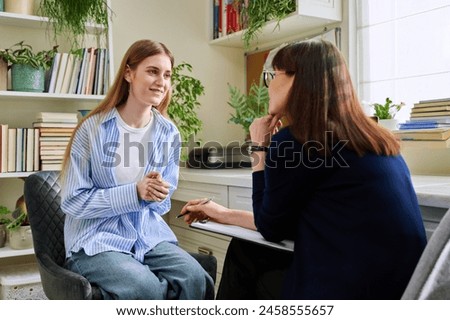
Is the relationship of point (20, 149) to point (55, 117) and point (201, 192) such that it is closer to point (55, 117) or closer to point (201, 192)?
point (55, 117)

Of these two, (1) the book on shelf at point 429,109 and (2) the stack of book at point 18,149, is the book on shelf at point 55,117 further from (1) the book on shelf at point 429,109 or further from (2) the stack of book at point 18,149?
(1) the book on shelf at point 429,109

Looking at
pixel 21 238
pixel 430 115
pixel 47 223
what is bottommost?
pixel 21 238

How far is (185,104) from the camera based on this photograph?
105 inches

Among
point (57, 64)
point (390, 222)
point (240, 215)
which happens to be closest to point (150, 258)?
point (240, 215)

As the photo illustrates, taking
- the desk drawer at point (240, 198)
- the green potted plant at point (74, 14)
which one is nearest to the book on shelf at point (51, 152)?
the green potted plant at point (74, 14)

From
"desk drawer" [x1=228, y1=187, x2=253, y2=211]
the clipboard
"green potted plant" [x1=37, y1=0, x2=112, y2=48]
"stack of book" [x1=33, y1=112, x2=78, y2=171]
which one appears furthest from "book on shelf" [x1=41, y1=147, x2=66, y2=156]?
the clipboard

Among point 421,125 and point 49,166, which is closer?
point 421,125

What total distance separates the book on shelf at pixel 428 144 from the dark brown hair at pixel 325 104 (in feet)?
2.99

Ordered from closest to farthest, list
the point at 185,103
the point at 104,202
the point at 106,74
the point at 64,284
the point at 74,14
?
the point at 64,284 → the point at 104,202 → the point at 74,14 → the point at 106,74 → the point at 185,103

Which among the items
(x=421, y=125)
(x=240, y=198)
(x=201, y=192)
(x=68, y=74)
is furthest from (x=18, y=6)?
(x=421, y=125)

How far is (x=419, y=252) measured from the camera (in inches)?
36.0

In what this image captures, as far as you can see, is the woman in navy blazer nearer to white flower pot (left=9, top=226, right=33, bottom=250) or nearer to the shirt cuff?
the shirt cuff

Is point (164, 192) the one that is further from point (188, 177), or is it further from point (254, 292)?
point (188, 177)

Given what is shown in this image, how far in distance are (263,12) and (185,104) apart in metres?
0.64
